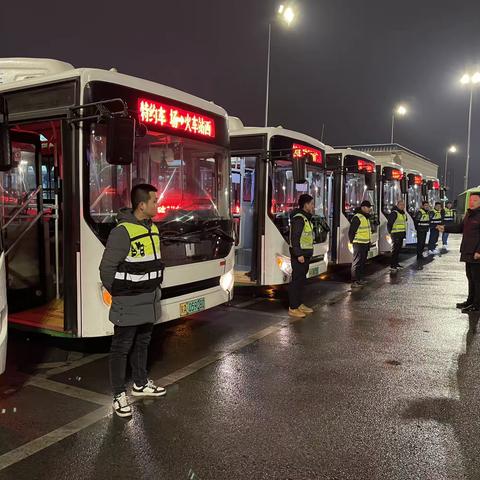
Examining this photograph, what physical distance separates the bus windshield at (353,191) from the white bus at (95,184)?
611cm

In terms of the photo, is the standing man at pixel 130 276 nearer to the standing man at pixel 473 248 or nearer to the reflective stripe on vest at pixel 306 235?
the reflective stripe on vest at pixel 306 235

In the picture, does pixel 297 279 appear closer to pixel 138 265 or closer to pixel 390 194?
pixel 138 265

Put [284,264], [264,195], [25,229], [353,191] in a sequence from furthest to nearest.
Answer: [353,191]
[284,264]
[264,195]
[25,229]

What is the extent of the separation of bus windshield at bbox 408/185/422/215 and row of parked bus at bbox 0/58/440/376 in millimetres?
10941

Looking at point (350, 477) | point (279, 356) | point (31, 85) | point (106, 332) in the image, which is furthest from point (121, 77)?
point (350, 477)

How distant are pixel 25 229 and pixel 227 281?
2.56 metres

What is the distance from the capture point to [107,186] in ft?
16.5

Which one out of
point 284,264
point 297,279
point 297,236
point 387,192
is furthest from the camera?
point 387,192

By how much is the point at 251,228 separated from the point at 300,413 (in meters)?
4.86

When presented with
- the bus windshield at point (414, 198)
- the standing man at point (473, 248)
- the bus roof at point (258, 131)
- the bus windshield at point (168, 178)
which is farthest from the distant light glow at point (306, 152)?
the bus windshield at point (414, 198)

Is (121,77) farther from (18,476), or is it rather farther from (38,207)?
(18,476)

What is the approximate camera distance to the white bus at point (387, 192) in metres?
14.5

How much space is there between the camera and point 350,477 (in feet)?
10.9

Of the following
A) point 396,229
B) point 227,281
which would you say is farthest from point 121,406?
point 396,229
